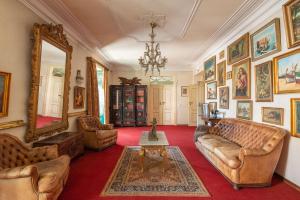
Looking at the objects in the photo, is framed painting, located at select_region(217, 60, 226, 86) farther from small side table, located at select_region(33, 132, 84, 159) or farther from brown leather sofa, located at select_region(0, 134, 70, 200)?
brown leather sofa, located at select_region(0, 134, 70, 200)

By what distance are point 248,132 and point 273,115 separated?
58 centimetres

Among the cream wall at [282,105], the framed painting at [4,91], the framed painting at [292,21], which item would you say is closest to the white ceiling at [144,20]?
the cream wall at [282,105]

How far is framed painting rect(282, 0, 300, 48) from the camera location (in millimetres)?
2531

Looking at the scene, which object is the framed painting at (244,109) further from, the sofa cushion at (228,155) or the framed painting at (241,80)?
the sofa cushion at (228,155)

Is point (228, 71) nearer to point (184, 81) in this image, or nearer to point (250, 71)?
point (250, 71)

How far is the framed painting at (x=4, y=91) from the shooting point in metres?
2.45

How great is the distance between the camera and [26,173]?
1880 mm

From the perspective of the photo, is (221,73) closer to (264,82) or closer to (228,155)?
(264,82)

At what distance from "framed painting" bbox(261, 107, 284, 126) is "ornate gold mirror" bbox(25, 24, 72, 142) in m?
4.22

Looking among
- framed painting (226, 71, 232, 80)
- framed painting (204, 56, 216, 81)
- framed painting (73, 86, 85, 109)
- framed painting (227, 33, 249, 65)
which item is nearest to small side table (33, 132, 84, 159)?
framed painting (73, 86, 85, 109)

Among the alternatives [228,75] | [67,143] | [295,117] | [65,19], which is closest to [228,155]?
[295,117]

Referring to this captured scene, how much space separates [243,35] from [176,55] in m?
3.26

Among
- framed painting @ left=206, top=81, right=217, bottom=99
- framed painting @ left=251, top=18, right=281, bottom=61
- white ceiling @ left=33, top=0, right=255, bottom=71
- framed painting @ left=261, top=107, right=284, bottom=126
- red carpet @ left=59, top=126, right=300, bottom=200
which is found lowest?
red carpet @ left=59, top=126, right=300, bottom=200

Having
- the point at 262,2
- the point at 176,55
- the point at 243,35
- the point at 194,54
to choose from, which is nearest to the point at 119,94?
the point at 176,55
